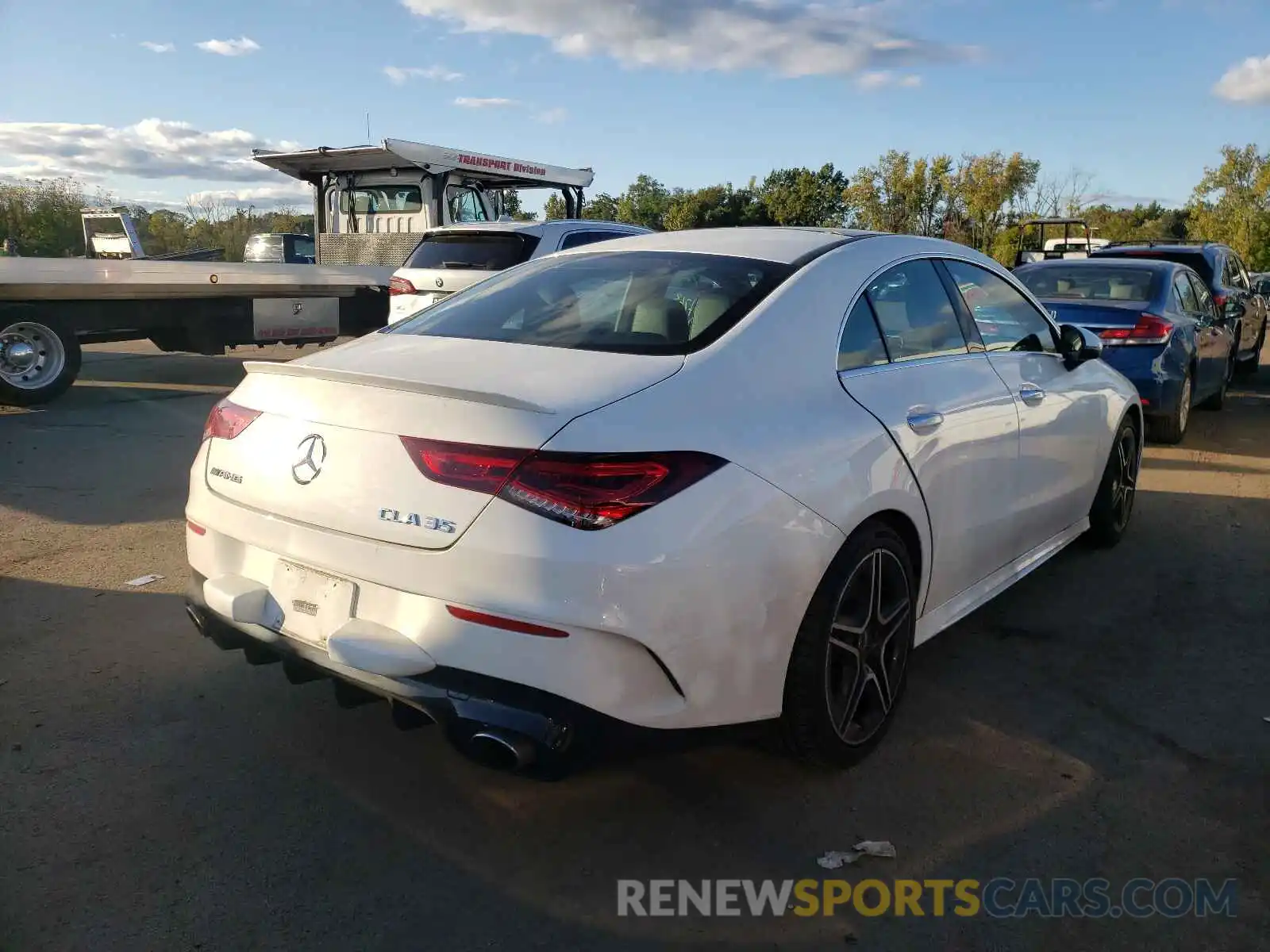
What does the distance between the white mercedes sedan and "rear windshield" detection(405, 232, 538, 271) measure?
599cm

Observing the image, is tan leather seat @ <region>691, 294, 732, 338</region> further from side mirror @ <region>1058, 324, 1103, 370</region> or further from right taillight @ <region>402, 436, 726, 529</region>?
side mirror @ <region>1058, 324, 1103, 370</region>

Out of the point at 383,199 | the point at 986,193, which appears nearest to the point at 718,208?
the point at 986,193

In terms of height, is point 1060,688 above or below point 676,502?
below

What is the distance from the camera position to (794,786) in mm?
3133

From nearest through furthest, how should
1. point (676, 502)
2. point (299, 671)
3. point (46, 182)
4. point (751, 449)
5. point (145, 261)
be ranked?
1. point (676, 502)
2. point (751, 449)
3. point (299, 671)
4. point (145, 261)
5. point (46, 182)

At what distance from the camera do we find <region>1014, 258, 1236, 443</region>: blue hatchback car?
8102mm

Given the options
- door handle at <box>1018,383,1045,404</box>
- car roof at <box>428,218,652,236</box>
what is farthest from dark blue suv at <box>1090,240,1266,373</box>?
door handle at <box>1018,383,1045,404</box>

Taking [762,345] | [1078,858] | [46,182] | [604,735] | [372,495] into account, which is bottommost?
[1078,858]

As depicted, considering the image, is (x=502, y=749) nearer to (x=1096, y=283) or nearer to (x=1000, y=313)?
(x=1000, y=313)

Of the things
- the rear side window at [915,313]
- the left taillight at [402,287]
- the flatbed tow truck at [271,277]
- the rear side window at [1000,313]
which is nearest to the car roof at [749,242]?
the rear side window at [915,313]

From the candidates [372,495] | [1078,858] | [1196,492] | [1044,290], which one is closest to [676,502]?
[372,495]

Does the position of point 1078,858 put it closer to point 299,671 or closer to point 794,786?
point 794,786

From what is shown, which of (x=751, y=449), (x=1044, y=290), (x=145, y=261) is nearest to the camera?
(x=751, y=449)

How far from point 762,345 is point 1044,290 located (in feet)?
22.3
